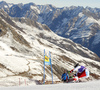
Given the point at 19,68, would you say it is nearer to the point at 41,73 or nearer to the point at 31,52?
the point at 41,73

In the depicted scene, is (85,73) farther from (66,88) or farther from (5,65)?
(5,65)

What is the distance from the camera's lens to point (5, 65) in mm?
60406

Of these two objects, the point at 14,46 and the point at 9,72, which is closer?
the point at 9,72

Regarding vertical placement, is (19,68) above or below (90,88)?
above

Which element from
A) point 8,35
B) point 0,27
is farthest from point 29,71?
point 0,27

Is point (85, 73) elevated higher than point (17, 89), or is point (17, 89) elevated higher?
point (85, 73)

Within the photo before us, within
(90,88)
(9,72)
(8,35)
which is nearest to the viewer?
(90,88)

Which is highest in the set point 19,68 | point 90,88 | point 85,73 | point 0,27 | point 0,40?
point 0,27

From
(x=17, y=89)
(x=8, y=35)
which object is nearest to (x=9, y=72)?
(x=17, y=89)

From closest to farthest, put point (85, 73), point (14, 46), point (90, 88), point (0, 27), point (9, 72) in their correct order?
1. point (90, 88)
2. point (85, 73)
3. point (9, 72)
4. point (14, 46)
5. point (0, 27)

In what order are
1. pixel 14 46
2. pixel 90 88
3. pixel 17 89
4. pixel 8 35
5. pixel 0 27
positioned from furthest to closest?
pixel 0 27 → pixel 8 35 → pixel 14 46 → pixel 17 89 → pixel 90 88

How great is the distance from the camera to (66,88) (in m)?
12.2

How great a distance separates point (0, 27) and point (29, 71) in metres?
82.9

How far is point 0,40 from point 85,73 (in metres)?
99.3
